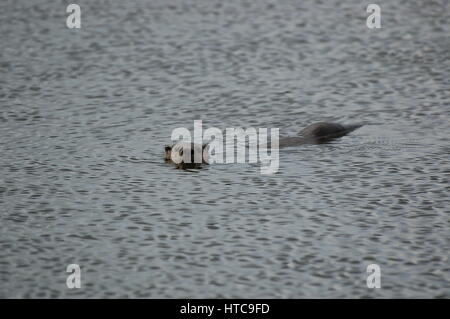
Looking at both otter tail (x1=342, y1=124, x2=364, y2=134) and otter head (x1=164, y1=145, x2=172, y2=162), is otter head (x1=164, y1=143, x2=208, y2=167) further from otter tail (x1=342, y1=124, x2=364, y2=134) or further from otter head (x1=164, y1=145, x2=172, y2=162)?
otter tail (x1=342, y1=124, x2=364, y2=134)

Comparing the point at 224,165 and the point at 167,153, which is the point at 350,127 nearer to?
the point at 224,165

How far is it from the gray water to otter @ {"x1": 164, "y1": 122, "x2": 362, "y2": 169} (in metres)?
0.17

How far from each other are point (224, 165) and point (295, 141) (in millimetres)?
1243

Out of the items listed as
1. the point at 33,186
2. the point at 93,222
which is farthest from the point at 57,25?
the point at 93,222

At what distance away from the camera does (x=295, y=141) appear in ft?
42.9

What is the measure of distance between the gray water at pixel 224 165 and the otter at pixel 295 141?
17cm

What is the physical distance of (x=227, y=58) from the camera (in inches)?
727

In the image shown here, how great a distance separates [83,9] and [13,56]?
4.20 m

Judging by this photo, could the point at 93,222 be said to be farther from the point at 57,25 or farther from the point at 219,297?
the point at 57,25
